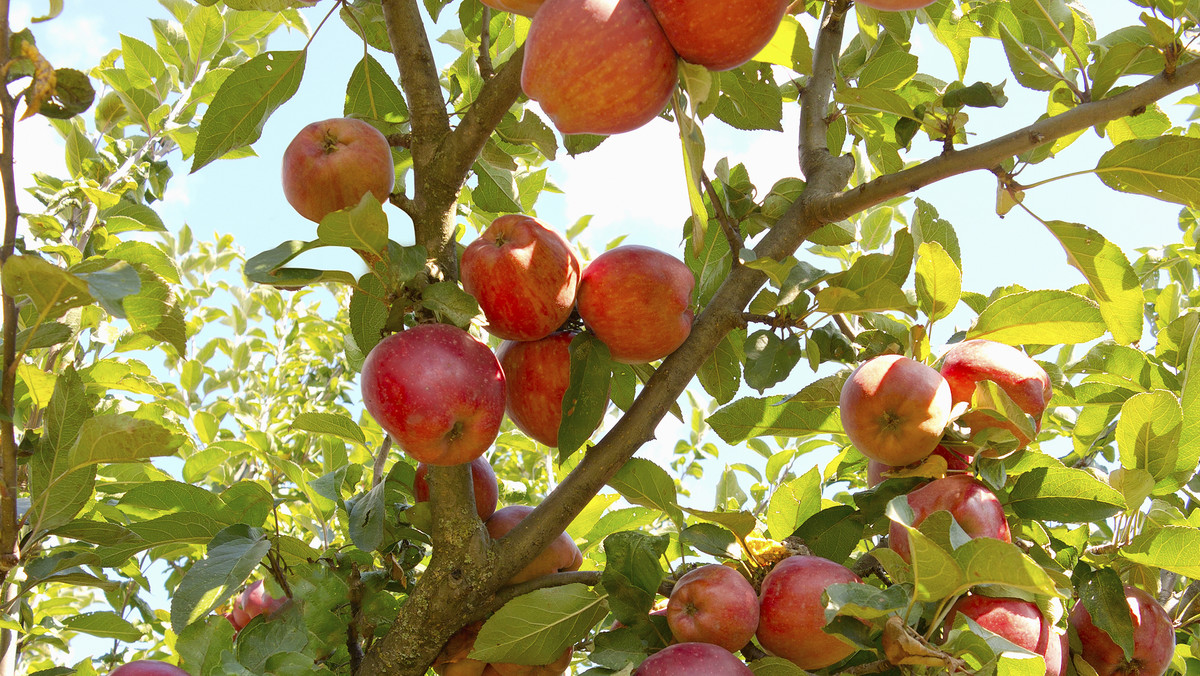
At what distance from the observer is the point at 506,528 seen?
1589 millimetres

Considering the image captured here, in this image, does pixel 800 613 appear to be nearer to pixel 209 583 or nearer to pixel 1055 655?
pixel 1055 655

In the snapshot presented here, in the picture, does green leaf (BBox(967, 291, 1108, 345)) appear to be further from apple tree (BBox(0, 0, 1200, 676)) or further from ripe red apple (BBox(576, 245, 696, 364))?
ripe red apple (BBox(576, 245, 696, 364))

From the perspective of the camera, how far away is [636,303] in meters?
1.47

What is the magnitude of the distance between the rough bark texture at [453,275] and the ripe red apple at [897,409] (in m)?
0.25

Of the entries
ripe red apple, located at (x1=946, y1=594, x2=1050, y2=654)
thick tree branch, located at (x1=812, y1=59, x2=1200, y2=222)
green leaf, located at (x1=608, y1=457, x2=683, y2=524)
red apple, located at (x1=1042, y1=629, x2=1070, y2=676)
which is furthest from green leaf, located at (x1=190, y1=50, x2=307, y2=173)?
red apple, located at (x1=1042, y1=629, x2=1070, y2=676)

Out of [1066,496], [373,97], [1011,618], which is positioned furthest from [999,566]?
[373,97]

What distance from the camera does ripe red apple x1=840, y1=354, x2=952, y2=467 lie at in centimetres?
135

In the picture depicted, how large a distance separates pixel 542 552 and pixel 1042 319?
0.97 meters

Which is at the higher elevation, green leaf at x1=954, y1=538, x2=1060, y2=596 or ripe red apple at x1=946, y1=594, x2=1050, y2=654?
green leaf at x1=954, y1=538, x2=1060, y2=596

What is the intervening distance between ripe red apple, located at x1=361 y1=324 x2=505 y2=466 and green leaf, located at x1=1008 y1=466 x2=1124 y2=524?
88 centimetres

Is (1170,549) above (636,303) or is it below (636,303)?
below

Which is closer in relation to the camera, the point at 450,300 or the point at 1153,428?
the point at 450,300

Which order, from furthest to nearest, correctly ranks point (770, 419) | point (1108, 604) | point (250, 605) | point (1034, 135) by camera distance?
1. point (250, 605)
2. point (770, 419)
3. point (1108, 604)
4. point (1034, 135)

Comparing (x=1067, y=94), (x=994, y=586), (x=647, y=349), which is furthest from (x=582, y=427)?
(x=1067, y=94)
